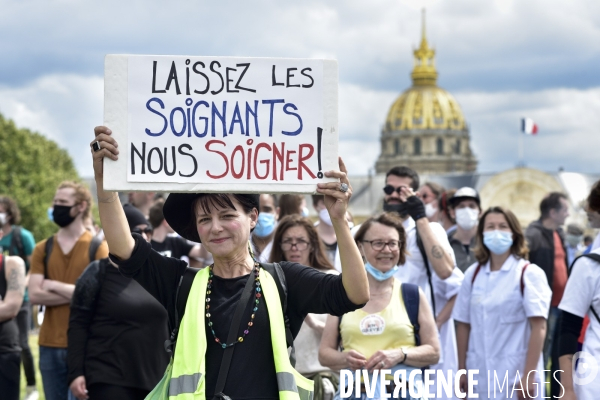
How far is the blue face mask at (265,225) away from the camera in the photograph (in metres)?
7.52

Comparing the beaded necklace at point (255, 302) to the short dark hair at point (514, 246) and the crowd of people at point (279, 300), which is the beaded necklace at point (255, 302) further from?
the short dark hair at point (514, 246)

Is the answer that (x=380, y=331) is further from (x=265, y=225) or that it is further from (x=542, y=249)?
(x=542, y=249)

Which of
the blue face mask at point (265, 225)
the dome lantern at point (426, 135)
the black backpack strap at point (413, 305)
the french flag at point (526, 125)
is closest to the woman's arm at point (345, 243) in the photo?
the black backpack strap at point (413, 305)

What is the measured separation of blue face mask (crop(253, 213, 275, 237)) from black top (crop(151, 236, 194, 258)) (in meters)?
0.72

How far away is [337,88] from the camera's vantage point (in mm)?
3613

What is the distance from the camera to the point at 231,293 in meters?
3.64

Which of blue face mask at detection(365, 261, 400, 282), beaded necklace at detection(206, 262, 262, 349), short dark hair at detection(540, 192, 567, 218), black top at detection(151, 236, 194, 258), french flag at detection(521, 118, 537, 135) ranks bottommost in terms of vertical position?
beaded necklace at detection(206, 262, 262, 349)

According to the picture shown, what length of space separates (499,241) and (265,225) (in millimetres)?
1818

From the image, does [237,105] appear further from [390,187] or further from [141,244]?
[390,187]

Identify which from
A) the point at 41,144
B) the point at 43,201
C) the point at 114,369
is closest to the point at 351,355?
the point at 114,369

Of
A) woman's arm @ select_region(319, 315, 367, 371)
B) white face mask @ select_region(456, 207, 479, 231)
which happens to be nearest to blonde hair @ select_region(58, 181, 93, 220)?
woman's arm @ select_region(319, 315, 367, 371)

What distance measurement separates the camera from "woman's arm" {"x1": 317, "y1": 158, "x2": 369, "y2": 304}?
11.5ft

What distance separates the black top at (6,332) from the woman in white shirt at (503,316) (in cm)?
283

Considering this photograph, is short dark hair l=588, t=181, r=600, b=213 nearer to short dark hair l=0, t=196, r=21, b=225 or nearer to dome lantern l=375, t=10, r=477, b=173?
short dark hair l=0, t=196, r=21, b=225
